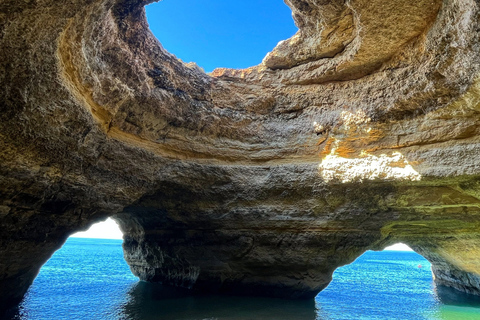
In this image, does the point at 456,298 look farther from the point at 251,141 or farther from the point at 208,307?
the point at 251,141

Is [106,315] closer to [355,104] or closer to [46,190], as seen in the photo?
[46,190]

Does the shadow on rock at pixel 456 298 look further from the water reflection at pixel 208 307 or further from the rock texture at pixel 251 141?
the water reflection at pixel 208 307

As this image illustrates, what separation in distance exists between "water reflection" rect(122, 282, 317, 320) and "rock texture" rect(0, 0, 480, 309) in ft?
2.02

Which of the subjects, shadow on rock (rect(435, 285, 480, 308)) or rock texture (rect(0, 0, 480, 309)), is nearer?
rock texture (rect(0, 0, 480, 309))

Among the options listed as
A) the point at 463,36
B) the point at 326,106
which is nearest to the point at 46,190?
the point at 326,106

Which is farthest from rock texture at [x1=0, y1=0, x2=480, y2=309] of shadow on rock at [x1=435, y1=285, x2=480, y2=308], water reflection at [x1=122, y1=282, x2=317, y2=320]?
shadow on rock at [x1=435, y1=285, x2=480, y2=308]

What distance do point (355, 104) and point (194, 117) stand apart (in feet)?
14.2

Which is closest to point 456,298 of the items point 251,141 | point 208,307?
point 208,307

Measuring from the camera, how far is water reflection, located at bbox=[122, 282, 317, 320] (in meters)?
7.14

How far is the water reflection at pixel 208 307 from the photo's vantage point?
7.14 m

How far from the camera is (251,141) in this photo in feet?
28.2

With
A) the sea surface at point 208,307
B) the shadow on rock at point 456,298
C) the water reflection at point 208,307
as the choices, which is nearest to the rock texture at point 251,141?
the water reflection at point 208,307

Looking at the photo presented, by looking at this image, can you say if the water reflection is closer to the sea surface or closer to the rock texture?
the sea surface

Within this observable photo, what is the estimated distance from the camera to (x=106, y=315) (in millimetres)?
7121
